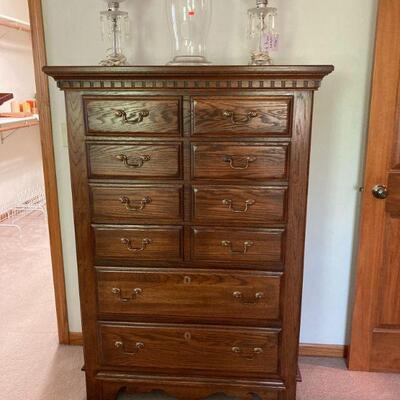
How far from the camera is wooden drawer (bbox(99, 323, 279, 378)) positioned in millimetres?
1734

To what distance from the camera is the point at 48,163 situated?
213 cm

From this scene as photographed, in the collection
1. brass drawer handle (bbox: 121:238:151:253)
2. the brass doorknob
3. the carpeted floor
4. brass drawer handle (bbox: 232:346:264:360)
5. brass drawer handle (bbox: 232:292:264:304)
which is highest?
the brass doorknob

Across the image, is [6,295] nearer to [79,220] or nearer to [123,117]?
[79,220]

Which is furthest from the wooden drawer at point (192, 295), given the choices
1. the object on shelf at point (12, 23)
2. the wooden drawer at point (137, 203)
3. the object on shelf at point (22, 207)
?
the object on shelf at point (12, 23)

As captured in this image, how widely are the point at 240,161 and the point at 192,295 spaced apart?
0.55m

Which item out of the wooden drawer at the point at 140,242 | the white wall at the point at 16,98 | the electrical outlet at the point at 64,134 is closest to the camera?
the wooden drawer at the point at 140,242

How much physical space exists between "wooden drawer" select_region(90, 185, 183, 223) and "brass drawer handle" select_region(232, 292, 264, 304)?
0.37 meters

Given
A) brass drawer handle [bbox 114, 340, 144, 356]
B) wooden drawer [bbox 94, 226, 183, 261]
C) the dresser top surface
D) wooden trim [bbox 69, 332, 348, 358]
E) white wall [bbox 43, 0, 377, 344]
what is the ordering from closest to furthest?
the dresser top surface → wooden drawer [bbox 94, 226, 183, 261] → brass drawer handle [bbox 114, 340, 144, 356] → white wall [bbox 43, 0, 377, 344] → wooden trim [bbox 69, 332, 348, 358]

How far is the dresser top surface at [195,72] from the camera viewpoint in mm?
1434

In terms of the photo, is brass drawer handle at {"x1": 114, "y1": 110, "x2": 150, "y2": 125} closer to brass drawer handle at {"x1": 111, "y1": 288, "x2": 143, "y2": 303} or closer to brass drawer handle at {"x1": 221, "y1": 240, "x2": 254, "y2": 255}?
brass drawer handle at {"x1": 221, "y1": 240, "x2": 254, "y2": 255}

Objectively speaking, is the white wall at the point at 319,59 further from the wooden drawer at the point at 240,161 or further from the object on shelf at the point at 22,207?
the object on shelf at the point at 22,207

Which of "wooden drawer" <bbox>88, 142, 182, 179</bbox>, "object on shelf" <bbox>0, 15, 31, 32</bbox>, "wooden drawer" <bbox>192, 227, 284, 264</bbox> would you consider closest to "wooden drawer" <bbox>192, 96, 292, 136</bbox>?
"wooden drawer" <bbox>88, 142, 182, 179</bbox>

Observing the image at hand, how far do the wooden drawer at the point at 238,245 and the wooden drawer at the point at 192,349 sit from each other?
0.30 metres

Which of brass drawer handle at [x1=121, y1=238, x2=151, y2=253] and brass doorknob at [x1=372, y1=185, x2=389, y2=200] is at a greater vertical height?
brass doorknob at [x1=372, y1=185, x2=389, y2=200]
